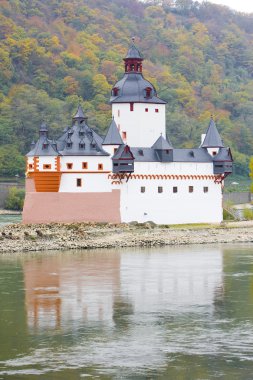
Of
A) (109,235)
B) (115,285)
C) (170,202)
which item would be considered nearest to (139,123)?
(170,202)

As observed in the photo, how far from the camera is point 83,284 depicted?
44.1 m

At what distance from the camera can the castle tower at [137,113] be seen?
71.8 metres

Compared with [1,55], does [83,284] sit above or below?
below

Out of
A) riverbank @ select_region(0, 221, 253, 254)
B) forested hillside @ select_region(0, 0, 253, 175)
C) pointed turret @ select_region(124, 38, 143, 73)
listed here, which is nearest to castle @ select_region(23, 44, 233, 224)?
pointed turret @ select_region(124, 38, 143, 73)

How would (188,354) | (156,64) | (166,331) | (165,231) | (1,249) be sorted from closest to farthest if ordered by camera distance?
A: (188,354) → (166,331) → (1,249) → (165,231) → (156,64)

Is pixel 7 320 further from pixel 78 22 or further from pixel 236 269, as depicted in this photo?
pixel 78 22

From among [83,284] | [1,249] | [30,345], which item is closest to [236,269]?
[83,284]

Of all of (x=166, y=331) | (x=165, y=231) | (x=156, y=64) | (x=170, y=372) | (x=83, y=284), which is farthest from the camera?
(x=156, y=64)

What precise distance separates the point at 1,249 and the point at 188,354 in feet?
96.2

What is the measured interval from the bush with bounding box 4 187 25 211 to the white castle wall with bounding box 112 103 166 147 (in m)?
31.4

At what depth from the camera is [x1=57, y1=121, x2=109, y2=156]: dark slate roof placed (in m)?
67.5

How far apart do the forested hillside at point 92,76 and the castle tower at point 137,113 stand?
4332cm

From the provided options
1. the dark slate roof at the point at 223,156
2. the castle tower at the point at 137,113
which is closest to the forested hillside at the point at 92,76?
the castle tower at the point at 137,113

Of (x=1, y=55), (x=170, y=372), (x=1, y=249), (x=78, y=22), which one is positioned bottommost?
(x=170, y=372)
